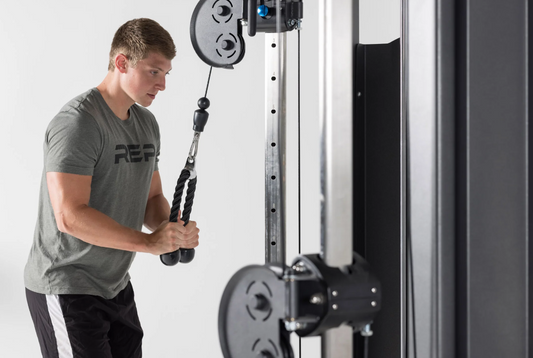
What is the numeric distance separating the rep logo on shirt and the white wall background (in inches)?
40.7

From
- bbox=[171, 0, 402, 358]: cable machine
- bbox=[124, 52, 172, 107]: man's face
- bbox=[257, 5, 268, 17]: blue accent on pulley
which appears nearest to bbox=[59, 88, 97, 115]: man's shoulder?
bbox=[124, 52, 172, 107]: man's face

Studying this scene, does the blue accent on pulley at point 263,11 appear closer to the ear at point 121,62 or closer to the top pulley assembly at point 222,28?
the top pulley assembly at point 222,28

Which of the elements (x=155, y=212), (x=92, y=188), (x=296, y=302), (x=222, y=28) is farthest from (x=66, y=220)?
(x=296, y=302)

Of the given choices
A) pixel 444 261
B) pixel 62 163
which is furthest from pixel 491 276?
pixel 62 163

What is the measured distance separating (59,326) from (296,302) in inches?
47.5

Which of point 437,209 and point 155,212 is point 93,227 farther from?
point 437,209

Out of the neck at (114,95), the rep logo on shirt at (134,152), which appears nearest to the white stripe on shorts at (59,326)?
the rep logo on shirt at (134,152)

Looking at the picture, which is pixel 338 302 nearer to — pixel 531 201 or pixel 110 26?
pixel 531 201

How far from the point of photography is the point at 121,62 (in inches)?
65.7

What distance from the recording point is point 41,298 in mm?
1568

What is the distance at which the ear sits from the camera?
5.46 feet

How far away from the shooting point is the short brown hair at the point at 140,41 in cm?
166

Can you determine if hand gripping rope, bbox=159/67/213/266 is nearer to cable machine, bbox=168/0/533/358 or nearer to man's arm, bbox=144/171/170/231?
man's arm, bbox=144/171/170/231

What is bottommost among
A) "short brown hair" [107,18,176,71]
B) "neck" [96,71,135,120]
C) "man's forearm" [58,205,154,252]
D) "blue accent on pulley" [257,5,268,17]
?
"man's forearm" [58,205,154,252]
